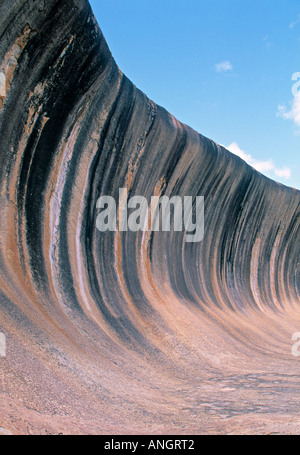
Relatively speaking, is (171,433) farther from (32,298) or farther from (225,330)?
(225,330)

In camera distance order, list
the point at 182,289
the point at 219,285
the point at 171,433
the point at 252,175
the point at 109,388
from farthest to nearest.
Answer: the point at 252,175 < the point at 219,285 < the point at 182,289 < the point at 109,388 < the point at 171,433

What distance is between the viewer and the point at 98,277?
4.30m

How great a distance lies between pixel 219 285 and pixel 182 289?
1.53m

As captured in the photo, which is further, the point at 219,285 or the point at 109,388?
the point at 219,285

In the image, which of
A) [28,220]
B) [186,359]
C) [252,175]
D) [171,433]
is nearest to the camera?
[171,433]

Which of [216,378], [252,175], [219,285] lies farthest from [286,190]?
[216,378]

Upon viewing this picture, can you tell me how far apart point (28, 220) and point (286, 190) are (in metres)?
7.37

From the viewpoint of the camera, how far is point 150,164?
17.2 ft

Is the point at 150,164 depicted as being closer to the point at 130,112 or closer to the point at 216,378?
the point at 130,112

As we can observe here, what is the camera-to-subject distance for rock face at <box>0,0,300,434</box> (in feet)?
8.04

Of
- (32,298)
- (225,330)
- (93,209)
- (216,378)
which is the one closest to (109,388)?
(32,298)

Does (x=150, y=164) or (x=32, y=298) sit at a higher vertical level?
(x=150, y=164)

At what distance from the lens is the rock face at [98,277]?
2451mm

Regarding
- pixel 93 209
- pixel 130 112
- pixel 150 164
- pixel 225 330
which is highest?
pixel 130 112
